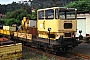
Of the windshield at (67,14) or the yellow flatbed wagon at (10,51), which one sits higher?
the windshield at (67,14)

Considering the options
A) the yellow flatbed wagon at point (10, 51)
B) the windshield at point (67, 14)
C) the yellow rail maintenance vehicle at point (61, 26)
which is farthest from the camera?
the windshield at point (67, 14)

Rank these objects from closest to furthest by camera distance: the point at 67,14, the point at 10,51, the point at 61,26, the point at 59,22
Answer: the point at 10,51, the point at 59,22, the point at 61,26, the point at 67,14

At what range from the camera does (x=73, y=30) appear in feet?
40.9

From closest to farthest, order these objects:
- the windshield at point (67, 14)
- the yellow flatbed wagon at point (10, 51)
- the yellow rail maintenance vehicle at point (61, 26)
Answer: the yellow flatbed wagon at point (10, 51) → the yellow rail maintenance vehicle at point (61, 26) → the windshield at point (67, 14)

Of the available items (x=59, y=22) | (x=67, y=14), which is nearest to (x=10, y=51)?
(x=59, y=22)

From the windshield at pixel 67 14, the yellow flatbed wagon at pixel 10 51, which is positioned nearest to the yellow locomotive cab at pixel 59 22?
the windshield at pixel 67 14

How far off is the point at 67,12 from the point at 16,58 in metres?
4.41

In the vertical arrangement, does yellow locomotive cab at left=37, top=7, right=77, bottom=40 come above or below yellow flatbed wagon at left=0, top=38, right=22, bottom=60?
above

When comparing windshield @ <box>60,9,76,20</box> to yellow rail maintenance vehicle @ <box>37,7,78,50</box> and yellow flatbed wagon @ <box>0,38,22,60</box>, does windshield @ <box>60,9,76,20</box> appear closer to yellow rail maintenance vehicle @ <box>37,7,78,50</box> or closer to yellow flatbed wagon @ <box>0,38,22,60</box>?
yellow rail maintenance vehicle @ <box>37,7,78,50</box>

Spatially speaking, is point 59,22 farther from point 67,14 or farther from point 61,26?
point 67,14

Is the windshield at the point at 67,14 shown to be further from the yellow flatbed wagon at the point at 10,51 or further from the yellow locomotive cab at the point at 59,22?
the yellow flatbed wagon at the point at 10,51

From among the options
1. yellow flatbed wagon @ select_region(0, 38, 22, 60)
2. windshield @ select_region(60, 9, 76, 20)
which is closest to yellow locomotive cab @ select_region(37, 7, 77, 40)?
windshield @ select_region(60, 9, 76, 20)

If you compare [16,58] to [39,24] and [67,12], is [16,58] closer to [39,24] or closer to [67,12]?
[39,24]

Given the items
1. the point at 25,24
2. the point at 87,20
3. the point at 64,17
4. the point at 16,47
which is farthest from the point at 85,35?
the point at 16,47
